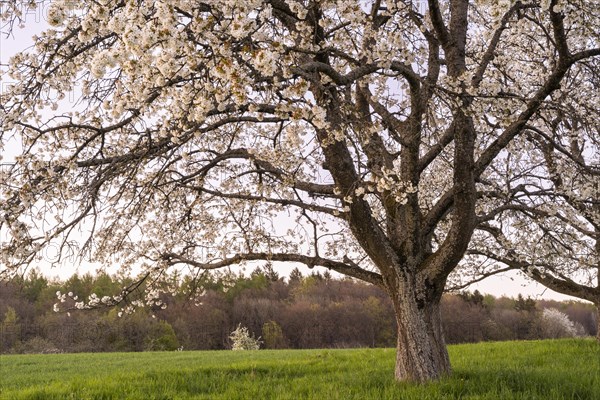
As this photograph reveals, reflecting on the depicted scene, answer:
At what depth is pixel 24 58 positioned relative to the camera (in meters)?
5.98

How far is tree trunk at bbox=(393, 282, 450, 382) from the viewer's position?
292 inches

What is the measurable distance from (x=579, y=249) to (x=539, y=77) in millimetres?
4747

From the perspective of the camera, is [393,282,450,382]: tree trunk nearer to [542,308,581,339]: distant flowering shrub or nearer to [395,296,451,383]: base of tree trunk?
[395,296,451,383]: base of tree trunk

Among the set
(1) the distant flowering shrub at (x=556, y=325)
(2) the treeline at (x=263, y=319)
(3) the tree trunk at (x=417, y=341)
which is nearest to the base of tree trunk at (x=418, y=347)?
(3) the tree trunk at (x=417, y=341)

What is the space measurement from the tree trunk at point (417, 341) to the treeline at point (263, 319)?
40.2m

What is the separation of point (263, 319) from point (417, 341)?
6061 cm

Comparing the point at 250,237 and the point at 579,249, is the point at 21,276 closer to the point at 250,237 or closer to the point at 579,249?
the point at 250,237

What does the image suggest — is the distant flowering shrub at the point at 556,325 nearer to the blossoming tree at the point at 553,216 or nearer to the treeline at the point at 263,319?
the treeline at the point at 263,319

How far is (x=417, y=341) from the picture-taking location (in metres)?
7.50

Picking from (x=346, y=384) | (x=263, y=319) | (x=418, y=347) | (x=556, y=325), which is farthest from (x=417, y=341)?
(x=263, y=319)

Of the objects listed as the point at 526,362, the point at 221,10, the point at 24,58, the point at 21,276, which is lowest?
the point at 526,362

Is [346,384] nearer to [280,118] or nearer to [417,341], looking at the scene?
[417,341]

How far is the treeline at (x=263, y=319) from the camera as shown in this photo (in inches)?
1879

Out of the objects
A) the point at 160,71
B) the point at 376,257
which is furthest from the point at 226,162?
the point at 160,71
